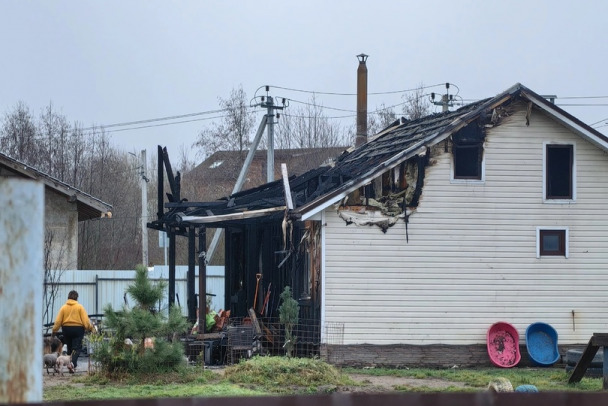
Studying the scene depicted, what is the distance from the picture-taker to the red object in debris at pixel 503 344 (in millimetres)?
20969

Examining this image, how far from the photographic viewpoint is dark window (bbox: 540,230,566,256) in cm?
2194

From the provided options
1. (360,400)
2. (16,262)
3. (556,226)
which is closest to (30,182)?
(16,262)

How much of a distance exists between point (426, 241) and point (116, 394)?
906 cm

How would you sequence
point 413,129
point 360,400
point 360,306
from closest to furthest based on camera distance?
1. point 360,400
2. point 360,306
3. point 413,129

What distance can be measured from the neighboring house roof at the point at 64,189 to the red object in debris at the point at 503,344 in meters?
8.82

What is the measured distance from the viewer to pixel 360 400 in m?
3.08

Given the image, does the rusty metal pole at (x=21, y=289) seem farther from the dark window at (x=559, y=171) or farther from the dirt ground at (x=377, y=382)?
the dark window at (x=559, y=171)

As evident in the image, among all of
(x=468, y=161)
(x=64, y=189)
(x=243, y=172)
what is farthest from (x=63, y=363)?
(x=243, y=172)

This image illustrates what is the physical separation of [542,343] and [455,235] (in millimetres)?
3105

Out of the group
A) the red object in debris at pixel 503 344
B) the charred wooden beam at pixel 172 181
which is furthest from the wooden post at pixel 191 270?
the red object in debris at pixel 503 344

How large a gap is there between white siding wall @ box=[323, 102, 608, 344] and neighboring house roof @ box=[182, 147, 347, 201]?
3212cm

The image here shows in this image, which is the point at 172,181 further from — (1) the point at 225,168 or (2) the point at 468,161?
(1) the point at 225,168

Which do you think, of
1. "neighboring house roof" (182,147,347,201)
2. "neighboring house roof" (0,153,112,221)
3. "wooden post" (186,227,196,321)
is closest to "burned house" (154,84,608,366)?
"wooden post" (186,227,196,321)

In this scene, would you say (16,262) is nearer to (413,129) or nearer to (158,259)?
(413,129)
